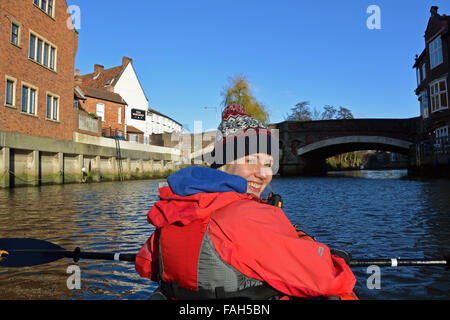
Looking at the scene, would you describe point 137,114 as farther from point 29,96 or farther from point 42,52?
point 29,96

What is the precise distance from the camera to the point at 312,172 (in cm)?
4644

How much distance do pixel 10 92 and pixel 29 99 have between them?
4.75 ft

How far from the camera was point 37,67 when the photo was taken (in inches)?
754

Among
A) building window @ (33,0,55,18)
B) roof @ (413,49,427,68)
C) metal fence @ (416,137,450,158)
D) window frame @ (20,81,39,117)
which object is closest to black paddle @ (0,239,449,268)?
window frame @ (20,81,39,117)

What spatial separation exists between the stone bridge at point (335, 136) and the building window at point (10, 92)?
82.5 ft

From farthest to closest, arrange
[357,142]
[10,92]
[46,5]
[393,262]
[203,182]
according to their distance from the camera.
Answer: [357,142] < [46,5] < [10,92] < [393,262] < [203,182]

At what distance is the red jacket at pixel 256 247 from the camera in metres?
1.53

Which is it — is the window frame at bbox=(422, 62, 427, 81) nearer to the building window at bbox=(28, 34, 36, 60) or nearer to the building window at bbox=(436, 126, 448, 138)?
the building window at bbox=(436, 126, 448, 138)

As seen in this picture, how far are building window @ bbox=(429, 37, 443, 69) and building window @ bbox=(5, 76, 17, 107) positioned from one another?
28386 millimetres

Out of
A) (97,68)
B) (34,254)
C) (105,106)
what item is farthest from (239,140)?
(97,68)

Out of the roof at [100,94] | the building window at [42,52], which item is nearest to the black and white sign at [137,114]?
the roof at [100,94]

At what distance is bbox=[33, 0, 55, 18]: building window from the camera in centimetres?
1926
